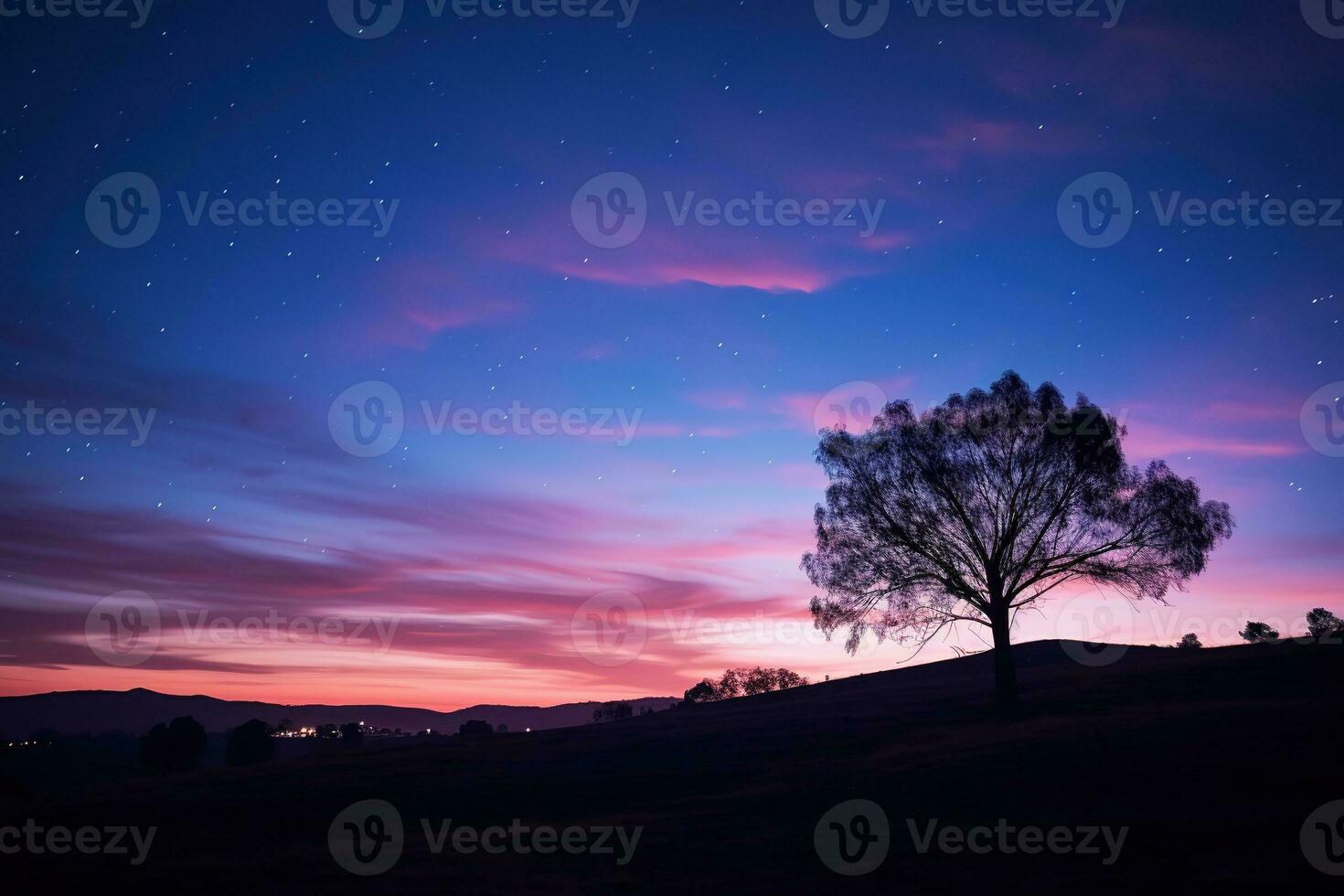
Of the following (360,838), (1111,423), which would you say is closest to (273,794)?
(360,838)

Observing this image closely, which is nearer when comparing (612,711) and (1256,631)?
(1256,631)

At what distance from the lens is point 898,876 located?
49.2 ft

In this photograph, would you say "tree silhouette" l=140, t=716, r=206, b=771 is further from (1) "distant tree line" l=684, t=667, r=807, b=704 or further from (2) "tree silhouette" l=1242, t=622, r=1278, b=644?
(2) "tree silhouette" l=1242, t=622, r=1278, b=644

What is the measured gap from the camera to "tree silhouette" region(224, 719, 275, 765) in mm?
91062

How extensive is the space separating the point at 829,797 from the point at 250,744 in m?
90.0

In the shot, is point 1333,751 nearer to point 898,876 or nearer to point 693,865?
point 898,876

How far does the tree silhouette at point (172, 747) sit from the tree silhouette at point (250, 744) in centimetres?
385

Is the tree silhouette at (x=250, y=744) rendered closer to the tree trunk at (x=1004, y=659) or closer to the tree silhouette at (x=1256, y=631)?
the tree trunk at (x=1004, y=659)

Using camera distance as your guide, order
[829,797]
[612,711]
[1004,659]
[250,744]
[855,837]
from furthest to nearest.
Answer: [612,711] < [250,744] < [1004,659] < [829,797] < [855,837]

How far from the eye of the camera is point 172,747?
A: 90.7 m

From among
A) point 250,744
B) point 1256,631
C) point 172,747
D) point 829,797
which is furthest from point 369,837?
point 1256,631

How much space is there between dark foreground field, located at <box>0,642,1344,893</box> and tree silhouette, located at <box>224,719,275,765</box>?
215ft

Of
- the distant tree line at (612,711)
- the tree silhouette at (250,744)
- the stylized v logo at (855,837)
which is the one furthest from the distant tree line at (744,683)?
the stylized v logo at (855,837)

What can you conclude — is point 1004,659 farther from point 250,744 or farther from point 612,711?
point 612,711
